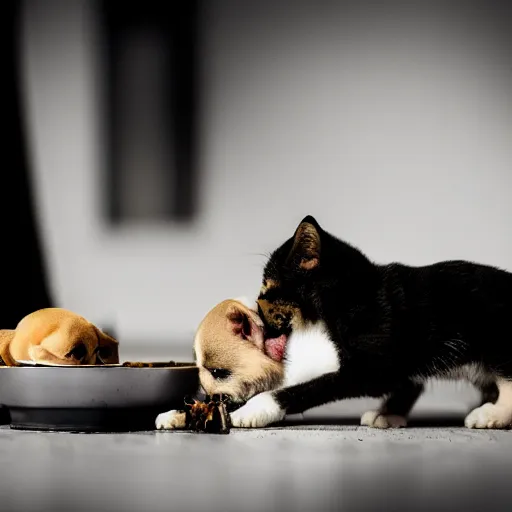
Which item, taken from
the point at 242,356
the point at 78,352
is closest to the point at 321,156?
the point at 242,356

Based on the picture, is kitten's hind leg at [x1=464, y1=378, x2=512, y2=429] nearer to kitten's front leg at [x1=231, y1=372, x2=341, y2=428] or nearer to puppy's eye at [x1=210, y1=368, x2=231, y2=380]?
kitten's front leg at [x1=231, y1=372, x2=341, y2=428]

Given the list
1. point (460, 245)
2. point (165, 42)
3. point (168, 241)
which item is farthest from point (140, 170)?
point (460, 245)

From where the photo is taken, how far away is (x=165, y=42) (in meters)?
2.58

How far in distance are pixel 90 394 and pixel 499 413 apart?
0.76 m

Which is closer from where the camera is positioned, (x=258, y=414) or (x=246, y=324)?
(x=258, y=414)

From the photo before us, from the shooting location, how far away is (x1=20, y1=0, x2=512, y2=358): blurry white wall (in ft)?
8.21

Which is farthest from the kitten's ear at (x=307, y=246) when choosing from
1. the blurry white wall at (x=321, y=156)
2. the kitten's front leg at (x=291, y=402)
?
the blurry white wall at (x=321, y=156)

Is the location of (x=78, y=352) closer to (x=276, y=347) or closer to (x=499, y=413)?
(x=276, y=347)

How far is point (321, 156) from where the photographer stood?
2.55 m

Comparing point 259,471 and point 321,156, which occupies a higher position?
point 321,156

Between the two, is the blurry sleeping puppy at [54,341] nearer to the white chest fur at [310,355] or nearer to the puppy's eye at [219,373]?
the puppy's eye at [219,373]

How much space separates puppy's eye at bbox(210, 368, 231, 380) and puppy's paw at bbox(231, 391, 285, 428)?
0.16 metres

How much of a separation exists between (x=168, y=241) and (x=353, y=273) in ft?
3.67

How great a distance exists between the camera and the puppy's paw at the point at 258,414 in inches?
57.7
